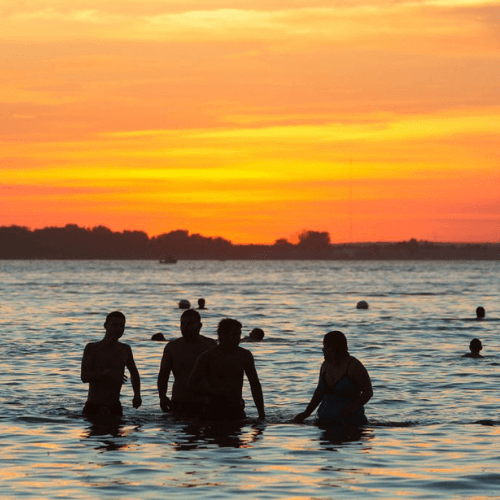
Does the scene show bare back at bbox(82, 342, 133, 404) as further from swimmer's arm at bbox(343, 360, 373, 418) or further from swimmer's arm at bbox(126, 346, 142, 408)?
swimmer's arm at bbox(343, 360, 373, 418)

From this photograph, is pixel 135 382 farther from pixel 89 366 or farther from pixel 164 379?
pixel 89 366

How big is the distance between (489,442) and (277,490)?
4498 mm

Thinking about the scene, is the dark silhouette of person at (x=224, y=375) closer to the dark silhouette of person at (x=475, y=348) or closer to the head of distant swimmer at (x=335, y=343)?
the head of distant swimmer at (x=335, y=343)

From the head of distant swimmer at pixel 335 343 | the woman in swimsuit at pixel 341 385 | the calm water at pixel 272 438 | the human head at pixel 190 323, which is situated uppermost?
the human head at pixel 190 323

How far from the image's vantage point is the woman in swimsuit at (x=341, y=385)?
1395 cm

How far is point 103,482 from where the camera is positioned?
12.1 meters

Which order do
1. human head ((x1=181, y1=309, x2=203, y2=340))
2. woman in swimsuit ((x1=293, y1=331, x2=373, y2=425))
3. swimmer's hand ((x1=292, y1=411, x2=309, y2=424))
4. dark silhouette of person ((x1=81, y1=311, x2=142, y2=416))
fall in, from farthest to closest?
1. swimmer's hand ((x1=292, y1=411, x2=309, y2=424))
2. dark silhouette of person ((x1=81, y1=311, x2=142, y2=416))
3. human head ((x1=181, y1=309, x2=203, y2=340))
4. woman in swimsuit ((x1=293, y1=331, x2=373, y2=425))

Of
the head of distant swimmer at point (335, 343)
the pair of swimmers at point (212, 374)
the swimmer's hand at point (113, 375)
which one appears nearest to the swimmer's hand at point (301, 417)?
the pair of swimmers at point (212, 374)

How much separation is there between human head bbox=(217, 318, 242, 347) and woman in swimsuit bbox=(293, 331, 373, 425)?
1115mm

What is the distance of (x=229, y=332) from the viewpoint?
13.8 meters

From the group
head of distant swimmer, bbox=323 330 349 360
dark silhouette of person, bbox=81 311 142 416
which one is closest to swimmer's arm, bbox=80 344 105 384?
dark silhouette of person, bbox=81 311 142 416

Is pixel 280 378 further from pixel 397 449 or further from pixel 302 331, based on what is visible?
pixel 302 331

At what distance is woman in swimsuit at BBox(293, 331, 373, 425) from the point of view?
45.8ft

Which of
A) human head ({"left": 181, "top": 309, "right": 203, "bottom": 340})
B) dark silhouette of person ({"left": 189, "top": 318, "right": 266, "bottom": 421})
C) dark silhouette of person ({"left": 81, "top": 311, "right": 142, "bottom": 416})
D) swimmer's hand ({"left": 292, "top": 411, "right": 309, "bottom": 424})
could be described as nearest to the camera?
dark silhouette of person ({"left": 189, "top": 318, "right": 266, "bottom": 421})
